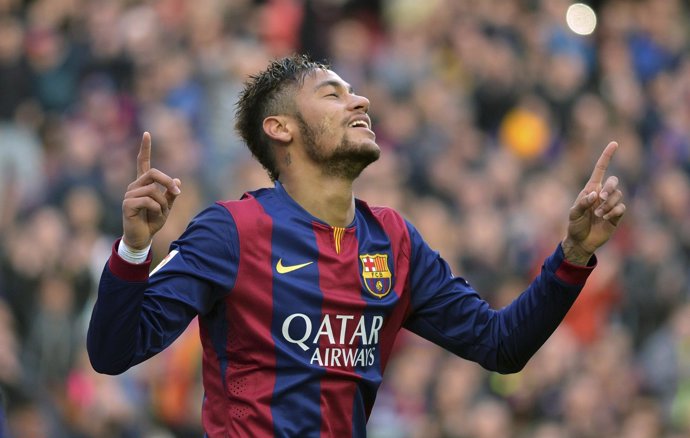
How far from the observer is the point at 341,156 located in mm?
5047

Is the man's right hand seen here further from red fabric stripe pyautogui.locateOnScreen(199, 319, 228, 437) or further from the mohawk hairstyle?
the mohawk hairstyle

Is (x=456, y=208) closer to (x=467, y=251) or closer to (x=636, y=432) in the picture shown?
(x=467, y=251)

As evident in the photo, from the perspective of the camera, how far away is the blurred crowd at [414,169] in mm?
9469

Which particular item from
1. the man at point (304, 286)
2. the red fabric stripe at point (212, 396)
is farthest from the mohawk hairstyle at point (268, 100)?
the red fabric stripe at point (212, 396)

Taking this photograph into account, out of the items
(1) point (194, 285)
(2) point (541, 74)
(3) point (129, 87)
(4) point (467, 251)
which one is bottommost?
(1) point (194, 285)

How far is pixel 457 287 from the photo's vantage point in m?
5.19

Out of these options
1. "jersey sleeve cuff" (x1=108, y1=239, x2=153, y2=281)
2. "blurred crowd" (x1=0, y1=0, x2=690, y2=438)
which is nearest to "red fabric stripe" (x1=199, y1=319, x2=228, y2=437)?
"jersey sleeve cuff" (x1=108, y1=239, x2=153, y2=281)

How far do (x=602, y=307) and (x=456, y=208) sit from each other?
1.37 m

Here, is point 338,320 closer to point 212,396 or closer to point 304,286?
point 304,286

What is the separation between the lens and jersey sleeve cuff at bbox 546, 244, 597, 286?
4.89 meters

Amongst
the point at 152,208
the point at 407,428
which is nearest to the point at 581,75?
the point at 407,428

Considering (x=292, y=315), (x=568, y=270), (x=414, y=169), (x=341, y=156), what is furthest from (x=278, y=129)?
(x=414, y=169)

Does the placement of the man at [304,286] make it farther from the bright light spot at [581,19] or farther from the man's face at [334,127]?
the bright light spot at [581,19]

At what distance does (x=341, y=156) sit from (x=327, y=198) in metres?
0.16
